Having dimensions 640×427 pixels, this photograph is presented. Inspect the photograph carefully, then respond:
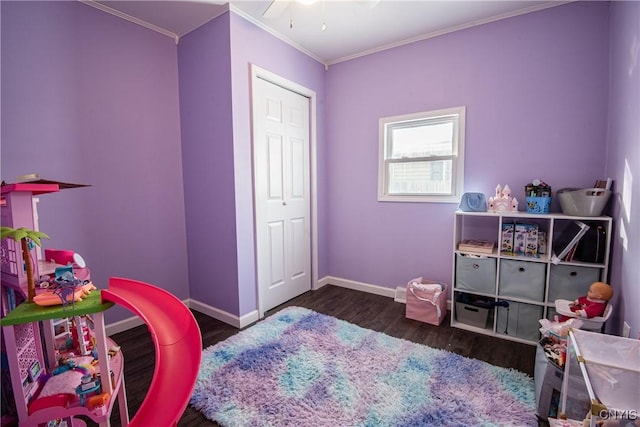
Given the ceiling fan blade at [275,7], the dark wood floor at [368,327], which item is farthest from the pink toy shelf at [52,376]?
the ceiling fan blade at [275,7]

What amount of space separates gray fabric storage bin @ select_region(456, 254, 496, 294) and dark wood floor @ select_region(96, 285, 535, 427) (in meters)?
0.39

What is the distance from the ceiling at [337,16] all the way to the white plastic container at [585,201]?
1.49m

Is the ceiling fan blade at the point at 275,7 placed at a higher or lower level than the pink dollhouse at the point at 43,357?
higher

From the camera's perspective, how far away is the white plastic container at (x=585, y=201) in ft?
6.30

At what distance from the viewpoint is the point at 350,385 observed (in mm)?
1748

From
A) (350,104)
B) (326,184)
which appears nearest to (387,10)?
(350,104)

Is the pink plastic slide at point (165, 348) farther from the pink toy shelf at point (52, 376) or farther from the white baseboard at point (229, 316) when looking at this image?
the white baseboard at point (229, 316)

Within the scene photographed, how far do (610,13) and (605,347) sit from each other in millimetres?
2363

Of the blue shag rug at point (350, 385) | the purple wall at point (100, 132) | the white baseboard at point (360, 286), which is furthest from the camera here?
the white baseboard at point (360, 286)

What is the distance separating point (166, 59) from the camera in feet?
8.59

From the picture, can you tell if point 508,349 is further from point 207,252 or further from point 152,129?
point 152,129

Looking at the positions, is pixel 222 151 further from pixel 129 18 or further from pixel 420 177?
pixel 420 177

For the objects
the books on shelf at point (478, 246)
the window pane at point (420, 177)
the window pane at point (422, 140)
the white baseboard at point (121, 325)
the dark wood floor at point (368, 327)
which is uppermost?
the window pane at point (422, 140)

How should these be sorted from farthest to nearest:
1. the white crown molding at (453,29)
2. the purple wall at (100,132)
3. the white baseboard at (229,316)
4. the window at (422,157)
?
1. the window at (422,157)
2. the white baseboard at (229,316)
3. the white crown molding at (453,29)
4. the purple wall at (100,132)
